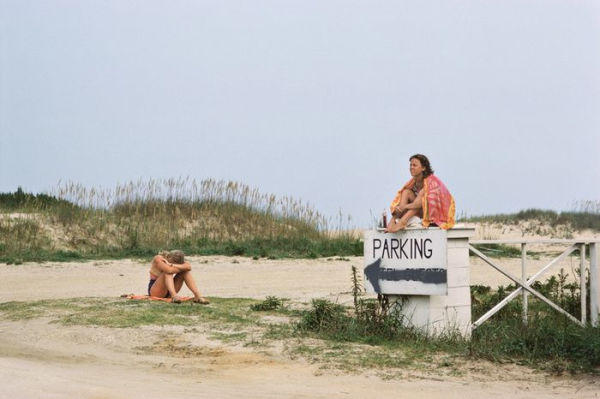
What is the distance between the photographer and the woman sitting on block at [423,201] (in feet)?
37.0

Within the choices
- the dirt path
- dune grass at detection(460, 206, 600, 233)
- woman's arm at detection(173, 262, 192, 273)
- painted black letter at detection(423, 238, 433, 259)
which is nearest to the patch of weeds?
woman's arm at detection(173, 262, 192, 273)

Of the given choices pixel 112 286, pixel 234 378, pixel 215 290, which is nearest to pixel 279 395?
pixel 234 378

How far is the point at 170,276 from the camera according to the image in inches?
547

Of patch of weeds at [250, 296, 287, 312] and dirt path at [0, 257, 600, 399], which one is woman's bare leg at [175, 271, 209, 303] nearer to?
patch of weeds at [250, 296, 287, 312]

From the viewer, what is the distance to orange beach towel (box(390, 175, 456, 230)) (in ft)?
36.9

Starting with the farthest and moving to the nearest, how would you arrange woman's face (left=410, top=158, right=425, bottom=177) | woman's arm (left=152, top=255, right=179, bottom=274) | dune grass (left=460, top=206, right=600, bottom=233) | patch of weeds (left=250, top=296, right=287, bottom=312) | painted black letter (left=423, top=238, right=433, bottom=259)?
dune grass (left=460, top=206, right=600, bottom=233) → woman's arm (left=152, top=255, right=179, bottom=274) → patch of weeds (left=250, top=296, right=287, bottom=312) → woman's face (left=410, top=158, right=425, bottom=177) → painted black letter (left=423, top=238, right=433, bottom=259)

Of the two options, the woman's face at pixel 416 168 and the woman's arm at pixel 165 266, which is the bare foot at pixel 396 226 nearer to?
the woman's face at pixel 416 168

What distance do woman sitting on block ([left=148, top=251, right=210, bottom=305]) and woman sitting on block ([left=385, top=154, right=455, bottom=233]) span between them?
371 centimetres

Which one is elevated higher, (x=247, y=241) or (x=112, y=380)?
(x=247, y=241)

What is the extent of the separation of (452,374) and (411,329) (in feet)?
5.80

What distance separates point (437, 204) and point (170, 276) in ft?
15.3

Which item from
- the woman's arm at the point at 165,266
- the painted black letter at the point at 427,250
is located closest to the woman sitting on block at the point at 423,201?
the painted black letter at the point at 427,250

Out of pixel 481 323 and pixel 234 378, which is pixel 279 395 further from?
pixel 481 323

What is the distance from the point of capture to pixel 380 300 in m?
11.4
